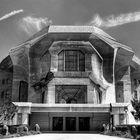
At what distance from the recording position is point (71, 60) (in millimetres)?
46938

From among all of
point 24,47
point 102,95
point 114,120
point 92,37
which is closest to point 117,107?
point 114,120

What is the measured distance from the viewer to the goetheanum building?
38781mm

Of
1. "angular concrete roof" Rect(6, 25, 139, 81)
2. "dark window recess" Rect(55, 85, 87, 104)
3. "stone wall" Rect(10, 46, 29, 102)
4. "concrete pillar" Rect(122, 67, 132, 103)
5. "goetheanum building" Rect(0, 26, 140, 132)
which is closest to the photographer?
"goetheanum building" Rect(0, 26, 140, 132)

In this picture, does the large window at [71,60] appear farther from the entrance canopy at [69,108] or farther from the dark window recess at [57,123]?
the dark window recess at [57,123]

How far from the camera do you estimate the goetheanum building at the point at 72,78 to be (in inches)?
1527

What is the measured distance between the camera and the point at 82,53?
4738cm

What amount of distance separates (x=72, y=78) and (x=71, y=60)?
3383 mm

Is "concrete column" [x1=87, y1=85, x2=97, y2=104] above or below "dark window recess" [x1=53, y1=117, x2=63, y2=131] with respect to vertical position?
above

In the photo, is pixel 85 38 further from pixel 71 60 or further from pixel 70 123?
pixel 70 123

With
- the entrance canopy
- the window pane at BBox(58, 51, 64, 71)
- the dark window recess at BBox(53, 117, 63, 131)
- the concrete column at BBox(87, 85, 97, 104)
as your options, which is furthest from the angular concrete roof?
the dark window recess at BBox(53, 117, 63, 131)

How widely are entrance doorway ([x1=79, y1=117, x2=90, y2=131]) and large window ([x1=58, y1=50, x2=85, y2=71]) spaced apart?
9893 millimetres

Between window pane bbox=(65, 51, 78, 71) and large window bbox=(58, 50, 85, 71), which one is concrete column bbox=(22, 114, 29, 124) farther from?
window pane bbox=(65, 51, 78, 71)

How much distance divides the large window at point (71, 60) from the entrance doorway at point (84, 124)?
32.5 feet

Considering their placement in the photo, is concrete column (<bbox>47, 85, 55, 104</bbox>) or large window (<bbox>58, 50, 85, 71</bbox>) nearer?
concrete column (<bbox>47, 85, 55, 104</bbox>)
